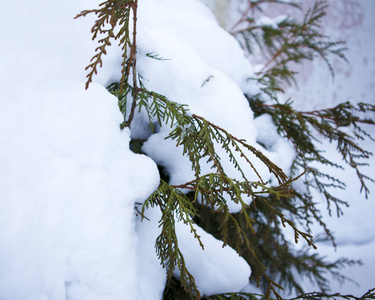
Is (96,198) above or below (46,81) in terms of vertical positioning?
below

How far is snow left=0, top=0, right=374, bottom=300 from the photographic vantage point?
1.91 feet

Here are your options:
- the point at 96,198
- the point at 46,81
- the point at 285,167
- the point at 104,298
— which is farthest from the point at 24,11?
the point at 285,167

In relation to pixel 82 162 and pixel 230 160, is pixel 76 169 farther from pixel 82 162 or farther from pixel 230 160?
pixel 230 160

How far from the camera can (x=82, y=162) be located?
66 centimetres

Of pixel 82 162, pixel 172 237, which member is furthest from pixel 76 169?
pixel 172 237

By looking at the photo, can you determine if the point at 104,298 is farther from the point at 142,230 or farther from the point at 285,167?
the point at 285,167

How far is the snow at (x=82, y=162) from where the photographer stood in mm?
583

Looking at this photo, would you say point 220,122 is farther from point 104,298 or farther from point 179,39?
point 104,298

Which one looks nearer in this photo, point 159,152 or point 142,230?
point 142,230

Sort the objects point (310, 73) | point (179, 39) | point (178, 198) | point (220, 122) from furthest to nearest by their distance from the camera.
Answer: point (310, 73), point (179, 39), point (220, 122), point (178, 198)

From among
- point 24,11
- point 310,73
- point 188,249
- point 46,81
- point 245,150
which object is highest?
point 310,73

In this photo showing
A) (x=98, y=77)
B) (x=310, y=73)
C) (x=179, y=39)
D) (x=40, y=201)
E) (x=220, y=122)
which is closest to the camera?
(x=40, y=201)

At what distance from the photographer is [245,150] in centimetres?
92

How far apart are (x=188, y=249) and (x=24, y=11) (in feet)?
2.99
